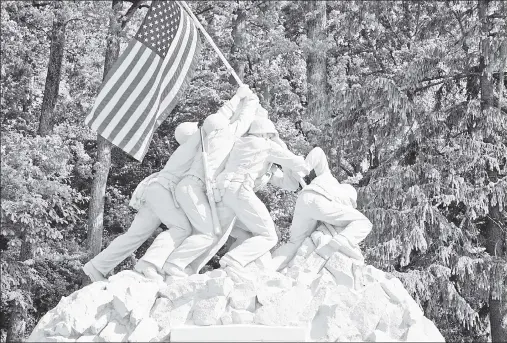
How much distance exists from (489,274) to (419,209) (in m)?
1.66

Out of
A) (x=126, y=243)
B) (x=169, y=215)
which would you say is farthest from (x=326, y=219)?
(x=126, y=243)

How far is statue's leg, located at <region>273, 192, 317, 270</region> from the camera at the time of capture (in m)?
11.4

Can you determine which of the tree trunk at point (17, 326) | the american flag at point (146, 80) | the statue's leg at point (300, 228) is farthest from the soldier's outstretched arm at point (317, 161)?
the tree trunk at point (17, 326)

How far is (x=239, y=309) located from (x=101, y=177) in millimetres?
7772

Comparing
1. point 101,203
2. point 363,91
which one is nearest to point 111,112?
point 101,203

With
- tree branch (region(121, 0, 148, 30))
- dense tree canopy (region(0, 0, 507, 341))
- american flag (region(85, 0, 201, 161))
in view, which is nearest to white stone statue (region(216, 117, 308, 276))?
american flag (region(85, 0, 201, 161))

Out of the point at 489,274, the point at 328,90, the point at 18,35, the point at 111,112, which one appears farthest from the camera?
the point at 328,90

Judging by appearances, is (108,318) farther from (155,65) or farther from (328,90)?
(328,90)

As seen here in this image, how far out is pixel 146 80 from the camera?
11.8 meters

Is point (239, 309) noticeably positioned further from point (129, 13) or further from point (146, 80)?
point (129, 13)

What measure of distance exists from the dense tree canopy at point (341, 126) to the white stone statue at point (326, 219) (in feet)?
15.9

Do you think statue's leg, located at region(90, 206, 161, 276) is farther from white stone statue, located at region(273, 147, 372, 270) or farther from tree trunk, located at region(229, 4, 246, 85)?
tree trunk, located at region(229, 4, 246, 85)

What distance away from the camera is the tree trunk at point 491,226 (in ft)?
53.8

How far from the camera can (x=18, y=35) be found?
60.9 ft
